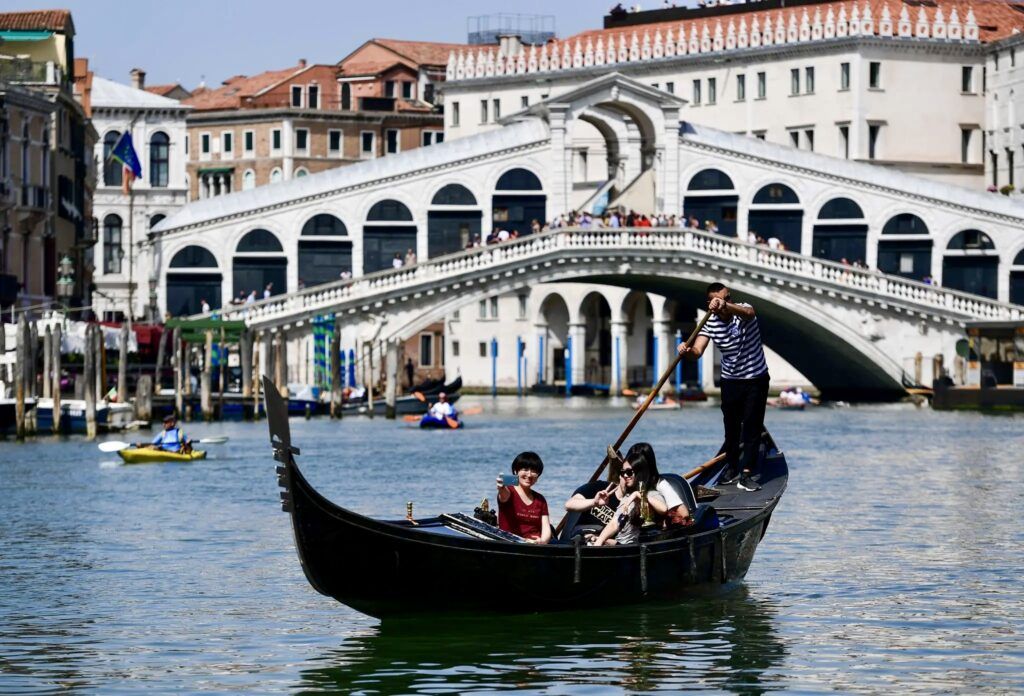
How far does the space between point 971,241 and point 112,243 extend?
92.8ft

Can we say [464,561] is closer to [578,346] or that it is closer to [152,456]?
[152,456]

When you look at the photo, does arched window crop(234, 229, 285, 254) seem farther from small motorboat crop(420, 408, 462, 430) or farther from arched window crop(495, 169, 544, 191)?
small motorboat crop(420, 408, 462, 430)

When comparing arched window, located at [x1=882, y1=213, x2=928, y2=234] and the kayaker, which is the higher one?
arched window, located at [x1=882, y1=213, x2=928, y2=234]

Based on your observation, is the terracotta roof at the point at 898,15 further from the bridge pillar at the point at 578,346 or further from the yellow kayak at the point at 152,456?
the yellow kayak at the point at 152,456

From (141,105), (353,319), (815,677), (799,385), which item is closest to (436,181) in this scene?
(353,319)

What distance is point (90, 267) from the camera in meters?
57.2

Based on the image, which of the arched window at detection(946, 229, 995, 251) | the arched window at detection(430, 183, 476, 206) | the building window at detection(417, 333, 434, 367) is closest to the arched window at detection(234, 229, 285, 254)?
the arched window at detection(430, 183, 476, 206)

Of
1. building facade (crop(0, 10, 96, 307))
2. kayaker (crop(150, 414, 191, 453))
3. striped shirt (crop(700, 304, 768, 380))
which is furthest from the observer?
building facade (crop(0, 10, 96, 307))

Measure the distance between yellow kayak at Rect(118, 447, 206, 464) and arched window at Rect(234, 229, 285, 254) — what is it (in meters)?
21.1

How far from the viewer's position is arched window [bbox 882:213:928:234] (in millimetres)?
52875

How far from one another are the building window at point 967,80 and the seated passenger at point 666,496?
46782 millimetres

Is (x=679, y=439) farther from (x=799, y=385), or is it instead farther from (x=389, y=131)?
(x=389, y=131)

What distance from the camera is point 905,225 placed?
52938 mm

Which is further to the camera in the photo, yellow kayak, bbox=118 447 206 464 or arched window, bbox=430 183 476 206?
arched window, bbox=430 183 476 206
